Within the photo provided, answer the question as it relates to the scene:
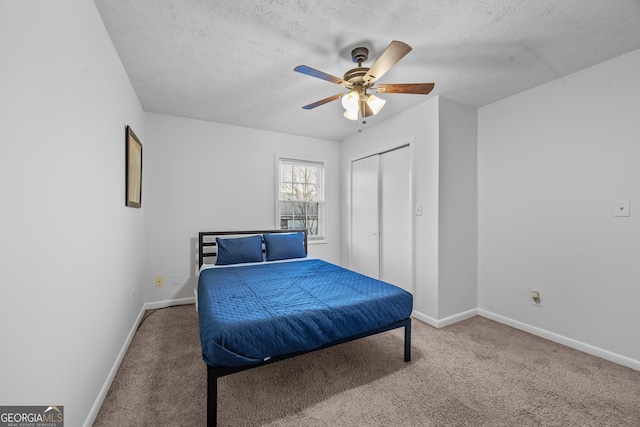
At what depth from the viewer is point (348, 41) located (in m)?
1.97

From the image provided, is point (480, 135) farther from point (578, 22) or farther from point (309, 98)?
point (309, 98)

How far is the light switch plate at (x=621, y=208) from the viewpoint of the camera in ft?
7.06

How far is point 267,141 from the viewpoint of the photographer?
160 inches

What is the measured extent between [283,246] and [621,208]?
131 inches

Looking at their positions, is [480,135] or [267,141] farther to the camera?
[267,141]

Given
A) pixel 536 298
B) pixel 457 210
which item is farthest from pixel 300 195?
pixel 536 298

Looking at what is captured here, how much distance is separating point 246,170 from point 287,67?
6.23 feet

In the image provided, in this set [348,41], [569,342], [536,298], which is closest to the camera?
[348,41]

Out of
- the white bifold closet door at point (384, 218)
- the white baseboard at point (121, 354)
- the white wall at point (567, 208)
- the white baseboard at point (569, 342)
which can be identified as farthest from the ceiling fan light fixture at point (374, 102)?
the white baseboard at point (121, 354)

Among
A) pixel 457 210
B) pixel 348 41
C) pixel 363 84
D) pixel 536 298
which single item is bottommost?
pixel 536 298

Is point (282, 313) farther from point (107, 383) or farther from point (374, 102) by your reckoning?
point (374, 102)

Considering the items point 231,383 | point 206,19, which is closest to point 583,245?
point 231,383

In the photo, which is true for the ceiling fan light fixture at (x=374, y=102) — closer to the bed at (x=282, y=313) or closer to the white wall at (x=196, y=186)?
the bed at (x=282, y=313)

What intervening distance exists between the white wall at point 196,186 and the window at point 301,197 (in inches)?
7.3
